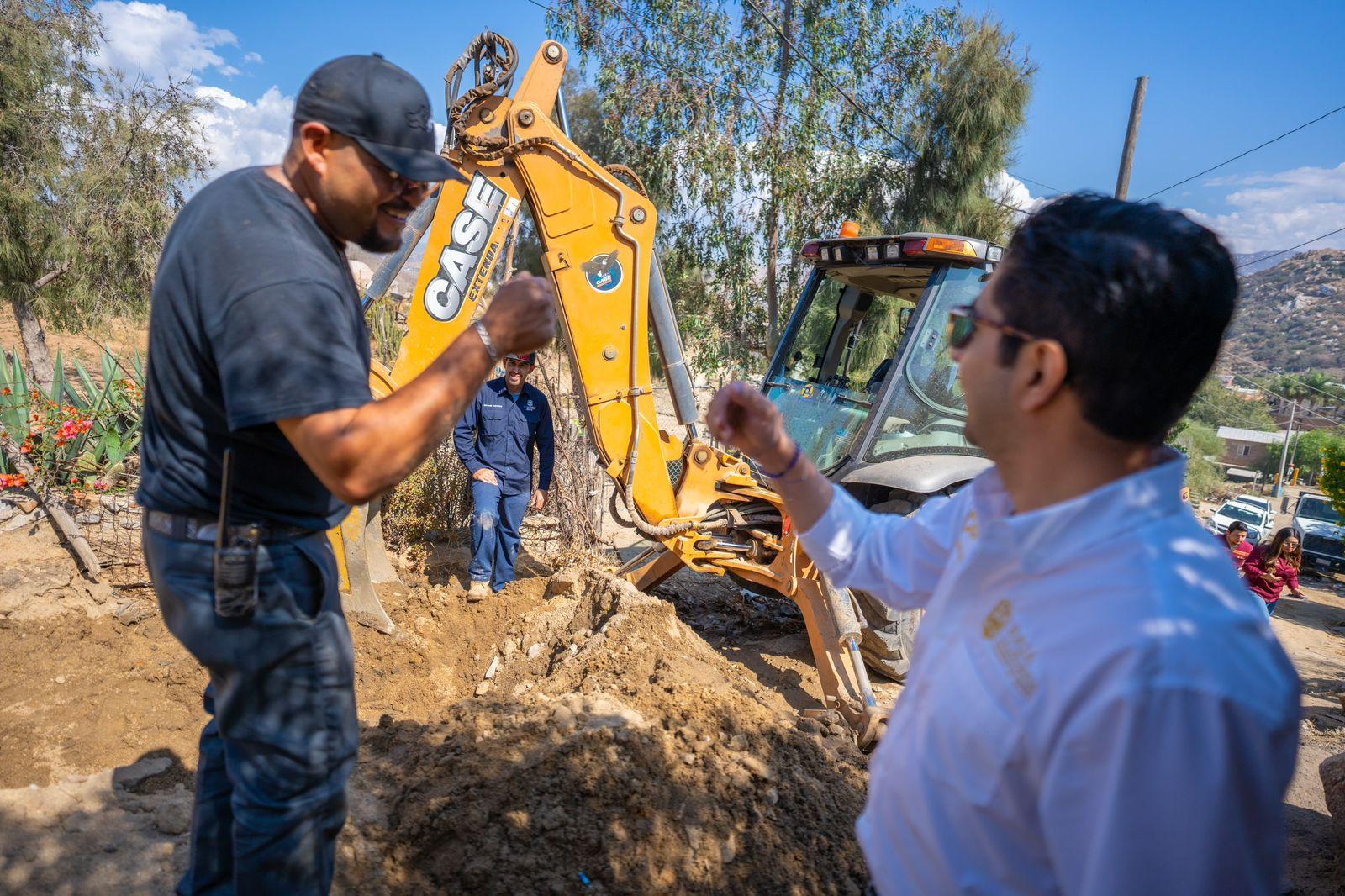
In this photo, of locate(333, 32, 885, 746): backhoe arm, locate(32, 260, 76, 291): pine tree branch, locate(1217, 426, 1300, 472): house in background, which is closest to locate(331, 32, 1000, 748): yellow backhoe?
locate(333, 32, 885, 746): backhoe arm

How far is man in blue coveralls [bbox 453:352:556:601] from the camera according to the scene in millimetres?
5527

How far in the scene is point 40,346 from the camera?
10289 mm

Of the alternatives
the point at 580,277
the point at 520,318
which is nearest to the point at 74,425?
the point at 580,277

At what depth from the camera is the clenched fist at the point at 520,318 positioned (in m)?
1.50

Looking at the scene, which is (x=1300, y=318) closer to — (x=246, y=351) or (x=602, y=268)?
(x=602, y=268)

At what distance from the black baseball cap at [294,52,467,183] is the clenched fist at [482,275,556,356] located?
23cm

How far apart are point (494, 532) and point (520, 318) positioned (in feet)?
13.6

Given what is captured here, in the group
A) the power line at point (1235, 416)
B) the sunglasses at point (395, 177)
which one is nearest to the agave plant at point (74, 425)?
the sunglasses at point (395, 177)

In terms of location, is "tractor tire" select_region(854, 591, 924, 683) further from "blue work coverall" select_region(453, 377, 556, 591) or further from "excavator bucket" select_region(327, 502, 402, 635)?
"excavator bucket" select_region(327, 502, 402, 635)

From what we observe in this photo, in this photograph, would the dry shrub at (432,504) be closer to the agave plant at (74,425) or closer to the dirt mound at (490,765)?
the agave plant at (74,425)

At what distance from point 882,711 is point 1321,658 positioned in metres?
7.54

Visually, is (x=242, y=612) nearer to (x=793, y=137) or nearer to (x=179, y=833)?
(x=179, y=833)

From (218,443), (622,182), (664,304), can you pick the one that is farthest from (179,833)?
(622,182)

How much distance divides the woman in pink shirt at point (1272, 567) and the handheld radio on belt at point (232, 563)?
8.33 m
